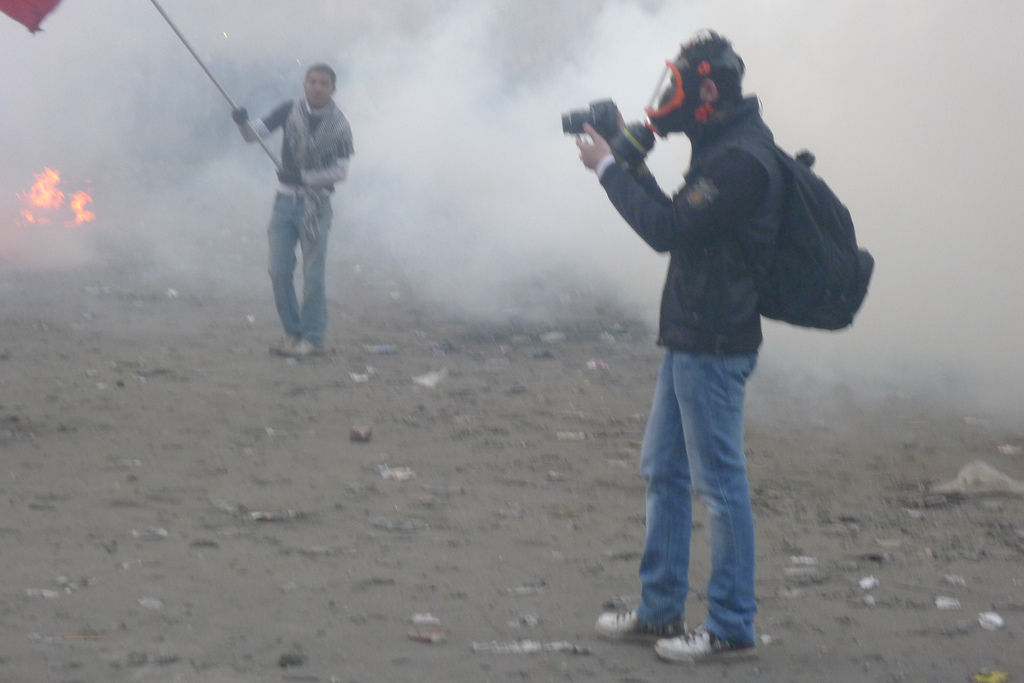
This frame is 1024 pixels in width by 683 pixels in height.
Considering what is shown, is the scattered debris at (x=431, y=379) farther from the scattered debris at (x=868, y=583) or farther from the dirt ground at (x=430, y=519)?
the scattered debris at (x=868, y=583)

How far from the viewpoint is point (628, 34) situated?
9148mm

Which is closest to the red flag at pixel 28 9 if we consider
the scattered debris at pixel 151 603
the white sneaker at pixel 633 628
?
the scattered debris at pixel 151 603

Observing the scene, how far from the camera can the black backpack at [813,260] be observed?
2.71m

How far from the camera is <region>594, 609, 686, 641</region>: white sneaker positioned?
3.02 m

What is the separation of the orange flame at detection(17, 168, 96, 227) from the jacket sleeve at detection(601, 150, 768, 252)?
960 centimetres

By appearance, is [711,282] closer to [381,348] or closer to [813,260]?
[813,260]

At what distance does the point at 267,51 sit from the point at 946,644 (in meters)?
13.7

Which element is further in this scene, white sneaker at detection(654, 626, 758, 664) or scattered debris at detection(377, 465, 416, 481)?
scattered debris at detection(377, 465, 416, 481)

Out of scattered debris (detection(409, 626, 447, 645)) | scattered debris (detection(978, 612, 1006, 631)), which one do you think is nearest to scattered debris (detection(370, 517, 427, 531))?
scattered debris (detection(409, 626, 447, 645))

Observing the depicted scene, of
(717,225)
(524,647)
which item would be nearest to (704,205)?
(717,225)

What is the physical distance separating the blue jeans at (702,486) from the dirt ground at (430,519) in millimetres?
Answer: 147

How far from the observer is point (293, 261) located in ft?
22.4

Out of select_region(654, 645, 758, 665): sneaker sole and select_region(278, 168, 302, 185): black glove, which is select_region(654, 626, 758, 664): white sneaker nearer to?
select_region(654, 645, 758, 665): sneaker sole

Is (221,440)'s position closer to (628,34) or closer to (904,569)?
(904,569)
